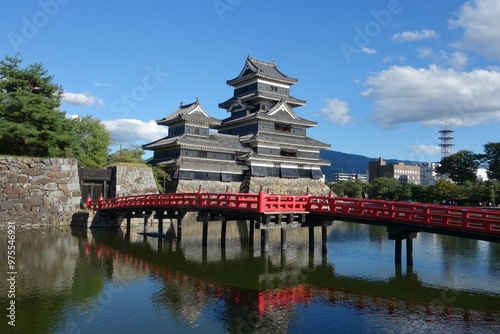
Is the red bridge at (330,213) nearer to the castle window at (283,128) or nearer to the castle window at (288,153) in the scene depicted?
the castle window at (288,153)

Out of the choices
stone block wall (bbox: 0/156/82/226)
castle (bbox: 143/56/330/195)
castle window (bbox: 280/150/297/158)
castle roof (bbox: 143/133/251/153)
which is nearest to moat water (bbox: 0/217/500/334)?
stone block wall (bbox: 0/156/82/226)

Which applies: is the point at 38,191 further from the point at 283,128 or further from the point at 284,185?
the point at 283,128

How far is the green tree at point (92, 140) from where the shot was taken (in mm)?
43469

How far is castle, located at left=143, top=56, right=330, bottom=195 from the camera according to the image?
49250mm

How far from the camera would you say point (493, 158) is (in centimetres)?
8275

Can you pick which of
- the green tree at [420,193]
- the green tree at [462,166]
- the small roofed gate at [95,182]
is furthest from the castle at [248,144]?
the green tree at [462,166]

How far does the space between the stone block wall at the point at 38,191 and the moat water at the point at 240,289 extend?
488cm

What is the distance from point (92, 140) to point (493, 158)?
75032mm

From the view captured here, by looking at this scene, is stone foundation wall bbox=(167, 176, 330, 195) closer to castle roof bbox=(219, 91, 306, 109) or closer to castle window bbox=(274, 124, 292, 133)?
castle window bbox=(274, 124, 292, 133)

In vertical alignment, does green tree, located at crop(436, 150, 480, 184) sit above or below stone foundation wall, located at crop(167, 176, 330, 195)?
above

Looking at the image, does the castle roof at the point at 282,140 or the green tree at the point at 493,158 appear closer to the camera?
the castle roof at the point at 282,140

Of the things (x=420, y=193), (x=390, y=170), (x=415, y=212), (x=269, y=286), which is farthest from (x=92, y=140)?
(x=390, y=170)

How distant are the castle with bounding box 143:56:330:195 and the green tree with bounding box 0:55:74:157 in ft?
51.9

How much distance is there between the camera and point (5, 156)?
30.1 metres
